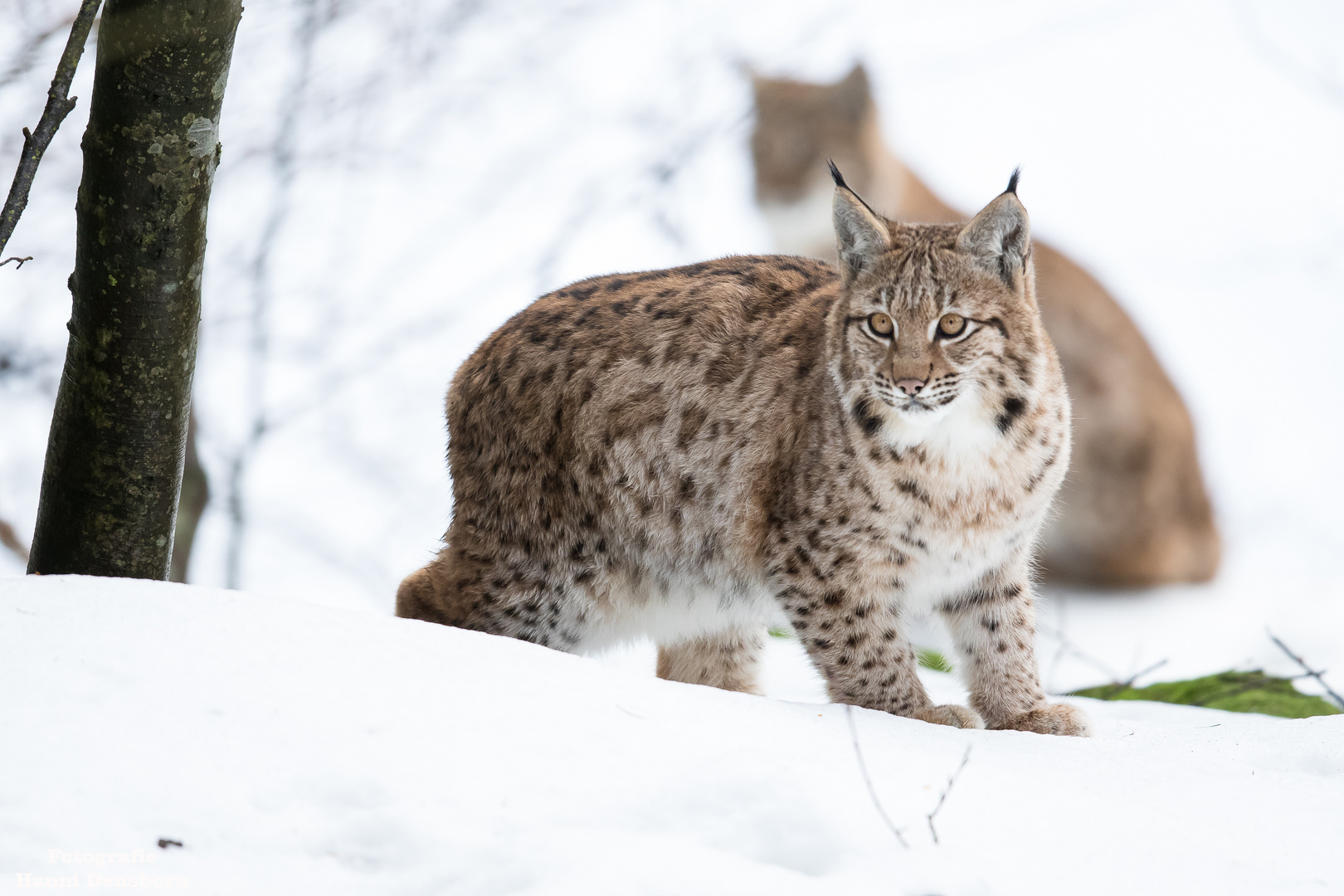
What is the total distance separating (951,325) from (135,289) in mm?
2163

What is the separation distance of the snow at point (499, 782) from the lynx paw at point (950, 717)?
626 millimetres

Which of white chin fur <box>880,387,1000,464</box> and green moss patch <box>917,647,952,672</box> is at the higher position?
white chin fur <box>880,387,1000,464</box>

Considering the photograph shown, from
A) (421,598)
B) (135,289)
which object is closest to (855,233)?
(421,598)

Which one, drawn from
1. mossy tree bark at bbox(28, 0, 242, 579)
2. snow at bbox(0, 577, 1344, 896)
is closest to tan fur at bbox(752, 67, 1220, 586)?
snow at bbox(0, 577, 1344, 896)

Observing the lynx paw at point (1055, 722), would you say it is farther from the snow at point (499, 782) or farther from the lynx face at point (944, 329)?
the lynx face at point (944, 329)

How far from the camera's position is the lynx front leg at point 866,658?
353 centimetres

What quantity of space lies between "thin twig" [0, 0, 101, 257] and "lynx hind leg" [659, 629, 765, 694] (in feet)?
8.22

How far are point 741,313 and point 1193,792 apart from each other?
2.05 m

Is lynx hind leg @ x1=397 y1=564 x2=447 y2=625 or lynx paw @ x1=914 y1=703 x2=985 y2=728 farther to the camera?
lynx hind leg @ x1=397 y1=564 x2=447 y2=625

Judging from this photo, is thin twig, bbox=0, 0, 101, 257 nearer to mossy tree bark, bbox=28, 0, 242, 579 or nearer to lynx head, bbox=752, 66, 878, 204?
mossy tree bark, bbox=28, 0, 242, 579

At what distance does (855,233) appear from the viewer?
12.0ft

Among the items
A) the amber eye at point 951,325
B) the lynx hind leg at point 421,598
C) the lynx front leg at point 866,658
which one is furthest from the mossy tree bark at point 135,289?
the amber eye at point 951,325

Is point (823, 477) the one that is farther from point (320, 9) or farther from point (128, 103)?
point (320, 9)

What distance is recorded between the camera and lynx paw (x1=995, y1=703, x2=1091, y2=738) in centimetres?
350
